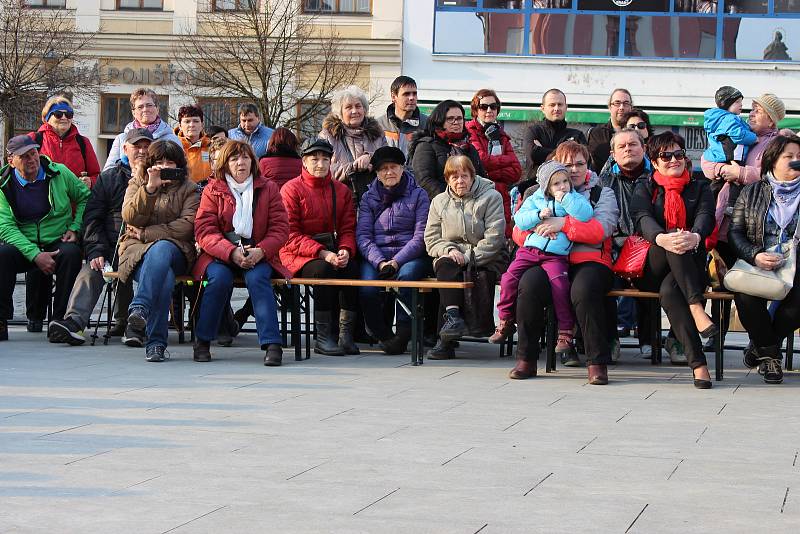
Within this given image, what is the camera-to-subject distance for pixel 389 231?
36.6 feet

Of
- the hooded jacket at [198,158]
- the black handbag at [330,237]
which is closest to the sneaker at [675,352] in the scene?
the black handbag at [330,237]

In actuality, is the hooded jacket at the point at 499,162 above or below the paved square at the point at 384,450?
above

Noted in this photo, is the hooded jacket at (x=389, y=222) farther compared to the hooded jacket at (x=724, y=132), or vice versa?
the hooded jacket at (x=389, y=222)

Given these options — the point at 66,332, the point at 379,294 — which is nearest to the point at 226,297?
the point at 379,294

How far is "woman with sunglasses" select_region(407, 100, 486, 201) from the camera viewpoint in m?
Answer: 11.4

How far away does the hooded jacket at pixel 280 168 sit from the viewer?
39.5ft

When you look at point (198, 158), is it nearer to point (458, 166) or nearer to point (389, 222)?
point (389, 222)

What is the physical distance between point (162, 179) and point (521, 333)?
10.5ft

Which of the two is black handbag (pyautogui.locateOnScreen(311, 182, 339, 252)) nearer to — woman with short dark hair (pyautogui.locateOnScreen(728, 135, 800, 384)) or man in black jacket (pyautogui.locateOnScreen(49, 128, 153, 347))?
man in black jacket (pyautogui.locateOnScreen(49, 128, 153, 347))

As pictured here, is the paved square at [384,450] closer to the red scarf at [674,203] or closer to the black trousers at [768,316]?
the black trousers at [768,316]

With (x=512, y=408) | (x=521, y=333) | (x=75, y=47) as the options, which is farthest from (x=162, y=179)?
(x=75, y=47)

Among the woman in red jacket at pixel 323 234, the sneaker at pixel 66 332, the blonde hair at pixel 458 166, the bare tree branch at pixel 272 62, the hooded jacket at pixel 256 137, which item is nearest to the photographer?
the blonde hair at pixel 458 166

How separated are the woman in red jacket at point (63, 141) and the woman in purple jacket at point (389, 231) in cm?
320

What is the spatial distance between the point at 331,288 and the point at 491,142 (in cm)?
204
